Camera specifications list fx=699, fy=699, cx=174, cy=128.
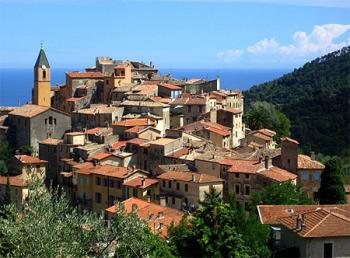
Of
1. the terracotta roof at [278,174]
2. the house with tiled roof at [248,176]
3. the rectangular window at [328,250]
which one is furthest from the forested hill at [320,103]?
the rectangular window at [328,250]

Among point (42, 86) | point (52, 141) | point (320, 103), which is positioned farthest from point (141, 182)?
point (320, 103)

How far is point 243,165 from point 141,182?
5266 millimetres

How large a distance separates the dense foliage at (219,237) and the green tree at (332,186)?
29.9 feet

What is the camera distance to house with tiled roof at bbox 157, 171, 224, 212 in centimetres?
3416

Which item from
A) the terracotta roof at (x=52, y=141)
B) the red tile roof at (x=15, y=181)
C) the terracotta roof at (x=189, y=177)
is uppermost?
the terracotta roof at (x=52, y=141)

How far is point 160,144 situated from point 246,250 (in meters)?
18.6

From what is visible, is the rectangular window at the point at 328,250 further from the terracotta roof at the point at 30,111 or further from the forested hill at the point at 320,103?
the forested hill at the point at 320,103

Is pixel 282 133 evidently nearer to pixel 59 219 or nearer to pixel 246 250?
pixel 246 250

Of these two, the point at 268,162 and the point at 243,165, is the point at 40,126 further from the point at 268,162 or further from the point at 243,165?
the point at 268,162

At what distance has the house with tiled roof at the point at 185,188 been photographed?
112ft

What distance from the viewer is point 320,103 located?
6569 centimetres

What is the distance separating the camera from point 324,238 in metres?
20.4

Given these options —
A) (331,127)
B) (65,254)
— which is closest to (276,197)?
(65,254)

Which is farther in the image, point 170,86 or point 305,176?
point 170,86
